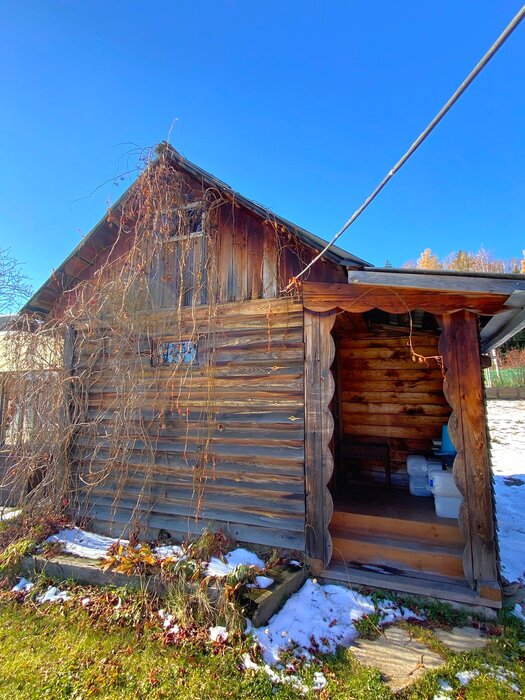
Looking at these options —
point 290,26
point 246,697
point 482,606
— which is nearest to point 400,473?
point 482,606

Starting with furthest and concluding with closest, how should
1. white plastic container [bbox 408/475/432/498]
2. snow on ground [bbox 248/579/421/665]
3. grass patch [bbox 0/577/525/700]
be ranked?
1. white plastic container [bbox 408/475/432/498]
2. snow on ground [bbox 248/579/421/665]
3. grass patch [bbox 0/577/525/700]

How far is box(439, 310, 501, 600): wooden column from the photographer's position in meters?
3.40

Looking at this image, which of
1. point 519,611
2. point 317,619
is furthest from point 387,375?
point 317,619

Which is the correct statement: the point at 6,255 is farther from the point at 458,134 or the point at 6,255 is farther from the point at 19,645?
the point at 458,134

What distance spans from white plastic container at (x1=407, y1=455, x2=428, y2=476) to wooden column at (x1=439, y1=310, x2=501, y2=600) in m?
2.08

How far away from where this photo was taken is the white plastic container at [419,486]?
18.2 ft

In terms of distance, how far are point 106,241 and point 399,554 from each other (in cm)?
633

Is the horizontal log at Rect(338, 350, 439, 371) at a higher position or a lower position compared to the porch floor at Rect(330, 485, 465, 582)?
higher

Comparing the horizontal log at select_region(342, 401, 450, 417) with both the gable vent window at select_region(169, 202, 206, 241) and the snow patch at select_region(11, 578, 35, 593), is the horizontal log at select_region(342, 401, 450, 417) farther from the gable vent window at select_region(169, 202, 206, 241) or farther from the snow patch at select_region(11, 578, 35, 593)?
the snow patch at select_region(11, 578, 35, 593)

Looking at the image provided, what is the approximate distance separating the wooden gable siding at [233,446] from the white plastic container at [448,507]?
189cm

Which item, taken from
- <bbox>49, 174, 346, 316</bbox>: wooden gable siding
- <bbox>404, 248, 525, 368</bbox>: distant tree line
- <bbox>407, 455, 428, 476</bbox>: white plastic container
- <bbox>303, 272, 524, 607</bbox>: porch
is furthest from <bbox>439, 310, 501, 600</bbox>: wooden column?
<bbox>404, 248, 525, 368</bbox>: distant tree line

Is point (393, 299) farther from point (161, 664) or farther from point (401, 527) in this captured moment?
point (161, 664)

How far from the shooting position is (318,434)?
4.00 meters

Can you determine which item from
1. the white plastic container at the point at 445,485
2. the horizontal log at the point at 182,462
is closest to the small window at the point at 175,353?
the horizontal log at the point at 182,462
